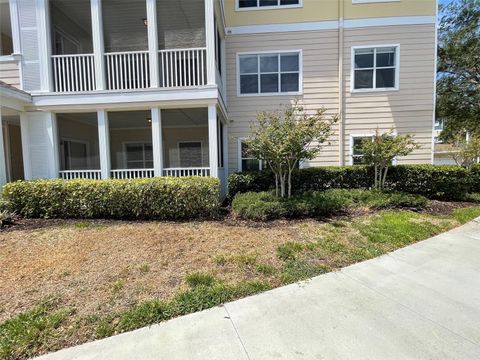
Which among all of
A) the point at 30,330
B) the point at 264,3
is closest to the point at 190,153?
the point at 264,3

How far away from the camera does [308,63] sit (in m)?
10.7

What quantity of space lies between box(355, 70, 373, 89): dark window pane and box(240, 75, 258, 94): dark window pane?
3924 millimetres

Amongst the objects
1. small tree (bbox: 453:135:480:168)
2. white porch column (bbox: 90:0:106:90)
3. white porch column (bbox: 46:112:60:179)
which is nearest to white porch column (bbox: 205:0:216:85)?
white porch column (bbox: 90:0:106:90)

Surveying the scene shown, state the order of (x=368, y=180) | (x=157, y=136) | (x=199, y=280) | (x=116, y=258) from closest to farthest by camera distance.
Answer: (x=199, y=280) → (x=116, y=258) → (x=157, y=136) → (x=368, y=180)

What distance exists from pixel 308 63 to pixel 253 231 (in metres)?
7.77

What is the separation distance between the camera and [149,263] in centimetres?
433

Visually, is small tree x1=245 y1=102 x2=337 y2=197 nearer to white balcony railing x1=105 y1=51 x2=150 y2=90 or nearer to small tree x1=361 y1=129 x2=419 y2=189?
small tree x1=361 y1=129 x2=419 y2=189

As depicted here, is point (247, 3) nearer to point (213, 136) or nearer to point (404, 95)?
point (213, 136)

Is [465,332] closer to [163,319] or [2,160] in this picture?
[163,319]

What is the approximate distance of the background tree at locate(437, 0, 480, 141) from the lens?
14.0 meters

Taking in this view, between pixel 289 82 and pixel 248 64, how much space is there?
5.83 ft

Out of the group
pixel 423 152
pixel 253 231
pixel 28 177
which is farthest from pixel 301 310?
pixel 423 152

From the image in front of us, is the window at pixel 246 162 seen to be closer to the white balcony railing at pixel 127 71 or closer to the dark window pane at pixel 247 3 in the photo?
the white balcony railing at pixel 127 71

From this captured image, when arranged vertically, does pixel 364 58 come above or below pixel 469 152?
above
